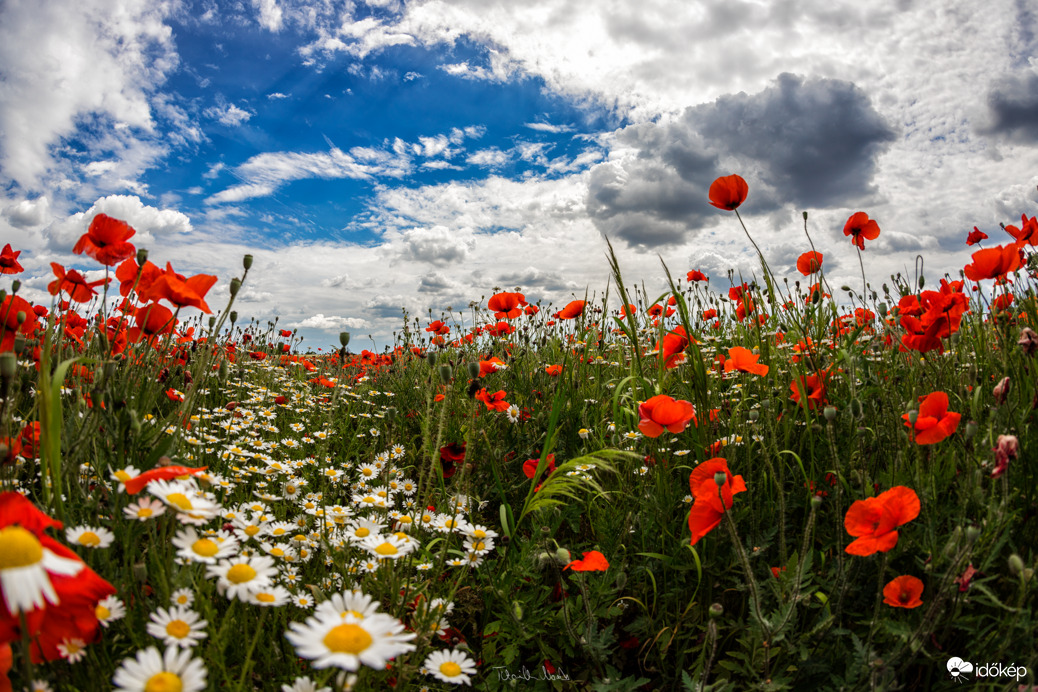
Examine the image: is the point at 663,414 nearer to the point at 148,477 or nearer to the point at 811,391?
the point at 811,391

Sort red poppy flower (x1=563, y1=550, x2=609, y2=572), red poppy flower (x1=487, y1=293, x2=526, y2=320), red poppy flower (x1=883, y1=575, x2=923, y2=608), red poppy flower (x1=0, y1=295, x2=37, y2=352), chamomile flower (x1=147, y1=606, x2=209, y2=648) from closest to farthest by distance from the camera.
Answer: chamomile flower (x1=147, y1=606, x2=209, y2=648), red poppy flower (x1=883, y1=575, x2=923, y2=608), red poppy flower (x1=563, y1=550, x2=609, y2=572), red poppy flower (x1=0, y1=295, x2=37, y2=352), red poppy flower (x1=487, y1=293, x2=526, y2=320)

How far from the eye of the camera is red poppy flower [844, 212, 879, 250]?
123 inches

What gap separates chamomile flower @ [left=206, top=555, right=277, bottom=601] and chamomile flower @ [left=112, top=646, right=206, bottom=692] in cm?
19

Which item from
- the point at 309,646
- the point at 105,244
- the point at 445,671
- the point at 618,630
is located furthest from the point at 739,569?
the point at 105,244

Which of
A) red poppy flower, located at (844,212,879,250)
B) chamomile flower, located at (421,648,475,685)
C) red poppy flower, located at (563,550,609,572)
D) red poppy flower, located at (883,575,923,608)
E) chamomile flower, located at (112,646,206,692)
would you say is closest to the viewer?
chamomile flower, located at (112,646,206,692)

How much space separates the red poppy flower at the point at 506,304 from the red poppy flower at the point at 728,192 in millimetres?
1756

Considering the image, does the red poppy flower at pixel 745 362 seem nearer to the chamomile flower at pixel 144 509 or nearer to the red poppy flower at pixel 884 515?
the red poppy flower at pixel 884 515

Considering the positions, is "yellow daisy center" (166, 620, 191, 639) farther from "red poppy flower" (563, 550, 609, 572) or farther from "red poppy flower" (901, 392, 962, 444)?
"red poppy flower" (901, 392, 962, 444)

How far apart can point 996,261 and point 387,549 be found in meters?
2.88

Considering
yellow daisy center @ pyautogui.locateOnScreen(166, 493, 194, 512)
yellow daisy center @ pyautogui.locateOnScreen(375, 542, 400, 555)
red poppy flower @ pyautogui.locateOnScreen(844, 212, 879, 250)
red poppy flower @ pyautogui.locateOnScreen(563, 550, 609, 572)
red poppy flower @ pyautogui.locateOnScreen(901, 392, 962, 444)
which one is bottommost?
red poppy flower @ pyautogui.locateOnScreen(563, 550, 609, 572)

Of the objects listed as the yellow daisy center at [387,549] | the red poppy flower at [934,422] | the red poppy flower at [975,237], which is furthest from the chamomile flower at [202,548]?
the red poppy flower at [975,237]

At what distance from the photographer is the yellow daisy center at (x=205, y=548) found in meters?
1.09

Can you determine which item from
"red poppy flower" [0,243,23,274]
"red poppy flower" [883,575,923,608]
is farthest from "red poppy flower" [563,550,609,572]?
"red poppy flower" [0,243,23,274]

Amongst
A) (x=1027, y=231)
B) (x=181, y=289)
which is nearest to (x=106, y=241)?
(x=181, y=289)
